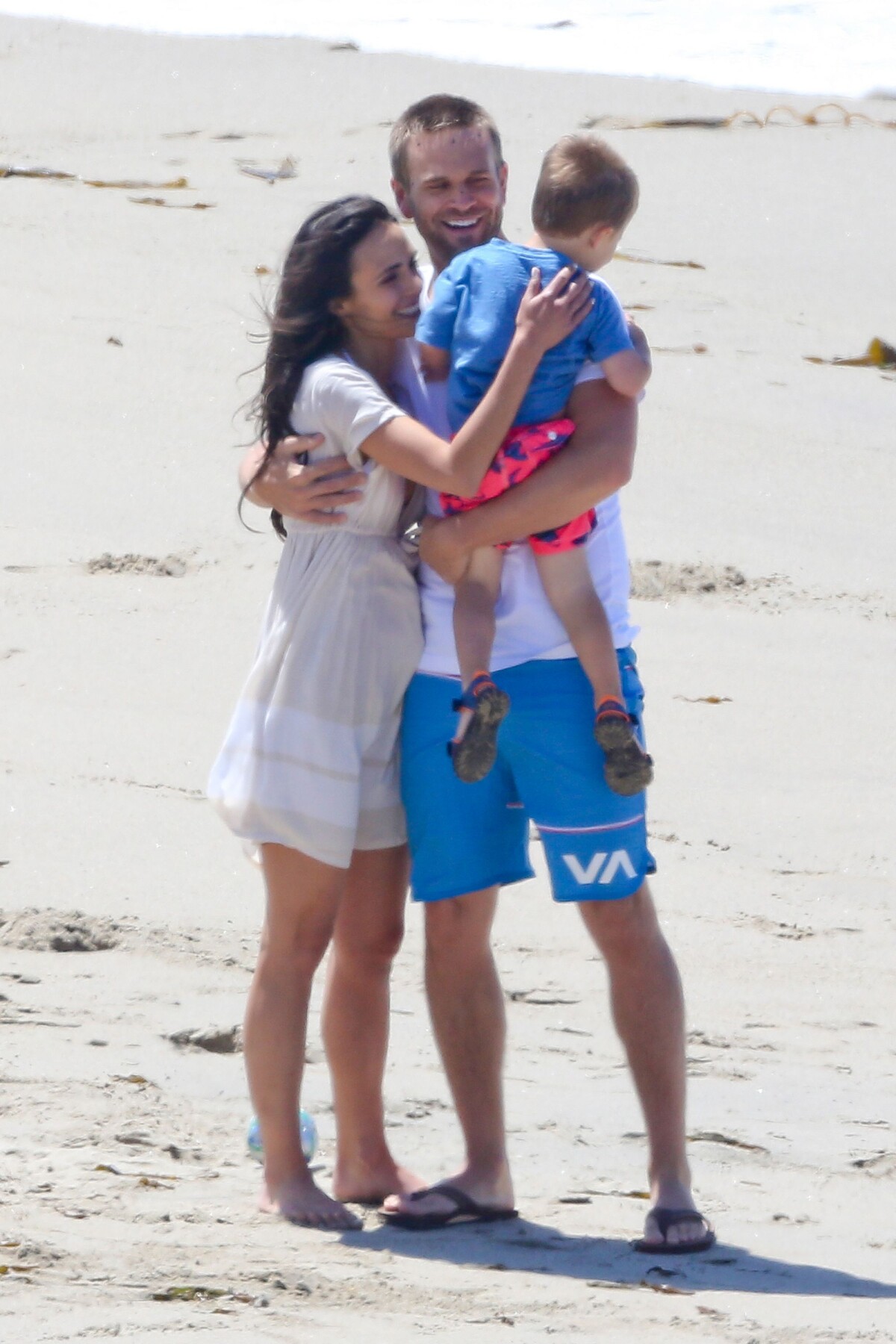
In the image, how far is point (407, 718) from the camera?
3.05m

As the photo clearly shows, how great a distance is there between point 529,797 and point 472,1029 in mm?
420

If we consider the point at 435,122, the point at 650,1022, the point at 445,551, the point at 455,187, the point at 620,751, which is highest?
the point at 435,122

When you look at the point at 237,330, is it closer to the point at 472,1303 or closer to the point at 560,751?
the point at 560,751

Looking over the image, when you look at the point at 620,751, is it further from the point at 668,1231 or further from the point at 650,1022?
the point at 668,1231

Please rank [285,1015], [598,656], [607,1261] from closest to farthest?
[607,1261] → [598,656] → [285,1015]

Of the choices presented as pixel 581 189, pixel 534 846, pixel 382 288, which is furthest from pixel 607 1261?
pixel 534 846

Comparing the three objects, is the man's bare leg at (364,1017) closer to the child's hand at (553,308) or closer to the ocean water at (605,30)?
the child's hand at (553,308)

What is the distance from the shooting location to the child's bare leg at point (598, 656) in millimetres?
2891

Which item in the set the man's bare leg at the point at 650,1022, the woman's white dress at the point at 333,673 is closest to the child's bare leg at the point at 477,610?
the woman's white dress at the point at 333,673

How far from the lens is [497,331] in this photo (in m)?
2.91

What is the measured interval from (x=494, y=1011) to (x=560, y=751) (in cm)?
49

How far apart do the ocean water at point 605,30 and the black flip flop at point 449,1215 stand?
1158 centimetres

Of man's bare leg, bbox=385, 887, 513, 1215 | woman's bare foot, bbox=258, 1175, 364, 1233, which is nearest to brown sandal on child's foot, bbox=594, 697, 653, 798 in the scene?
man's bare leg, bbox=385, 887, 513, 1215

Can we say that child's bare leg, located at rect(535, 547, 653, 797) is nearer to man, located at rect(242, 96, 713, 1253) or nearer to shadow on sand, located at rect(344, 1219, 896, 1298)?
man, located at rect(242, 96, 713, 1253)
